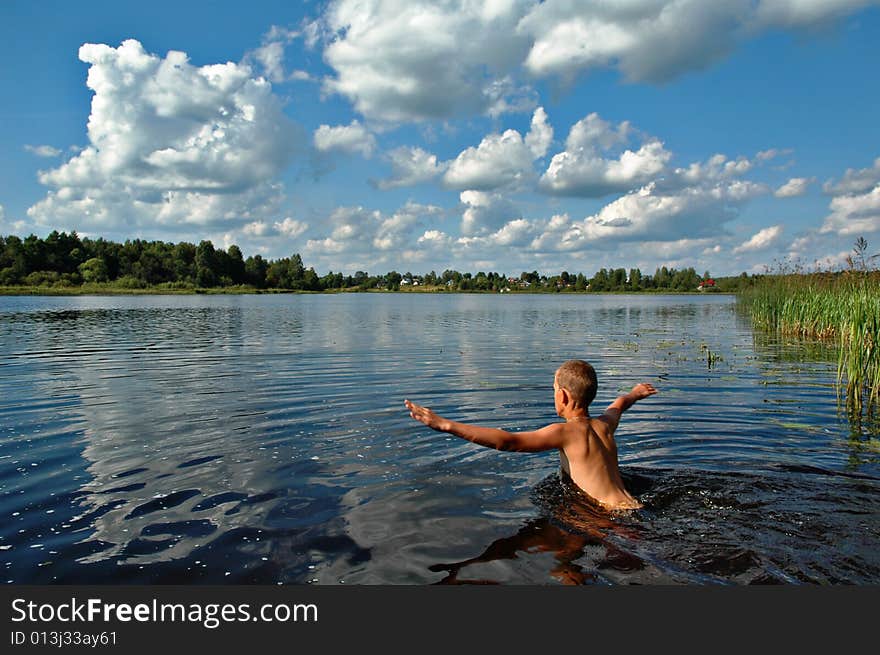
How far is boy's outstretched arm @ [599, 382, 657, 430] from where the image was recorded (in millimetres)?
6839

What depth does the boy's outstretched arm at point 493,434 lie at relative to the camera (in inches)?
207

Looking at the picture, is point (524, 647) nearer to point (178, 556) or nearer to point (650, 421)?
point (178, 556)

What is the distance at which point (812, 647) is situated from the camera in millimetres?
4254

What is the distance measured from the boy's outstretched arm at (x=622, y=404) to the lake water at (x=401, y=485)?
1056mm

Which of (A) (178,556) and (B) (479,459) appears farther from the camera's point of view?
(B) (479,459)

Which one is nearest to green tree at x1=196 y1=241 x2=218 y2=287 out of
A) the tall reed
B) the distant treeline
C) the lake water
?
the distant treeline

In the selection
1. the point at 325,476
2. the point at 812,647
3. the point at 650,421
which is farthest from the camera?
the point at 650,421

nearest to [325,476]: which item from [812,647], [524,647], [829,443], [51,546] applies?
[51,546]

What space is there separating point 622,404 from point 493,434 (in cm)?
260

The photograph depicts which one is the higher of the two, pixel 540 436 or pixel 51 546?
pixel 540 436

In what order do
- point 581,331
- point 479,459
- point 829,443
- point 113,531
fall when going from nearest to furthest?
point 113,531 → point 479,459 → point 829,443 → point 581,331

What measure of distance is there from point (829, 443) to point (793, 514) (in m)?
4.49

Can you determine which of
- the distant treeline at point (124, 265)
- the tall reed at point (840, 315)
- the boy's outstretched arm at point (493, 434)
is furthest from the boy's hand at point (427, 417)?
the distant treeline at point (124, 265)

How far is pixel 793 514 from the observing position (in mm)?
6602
